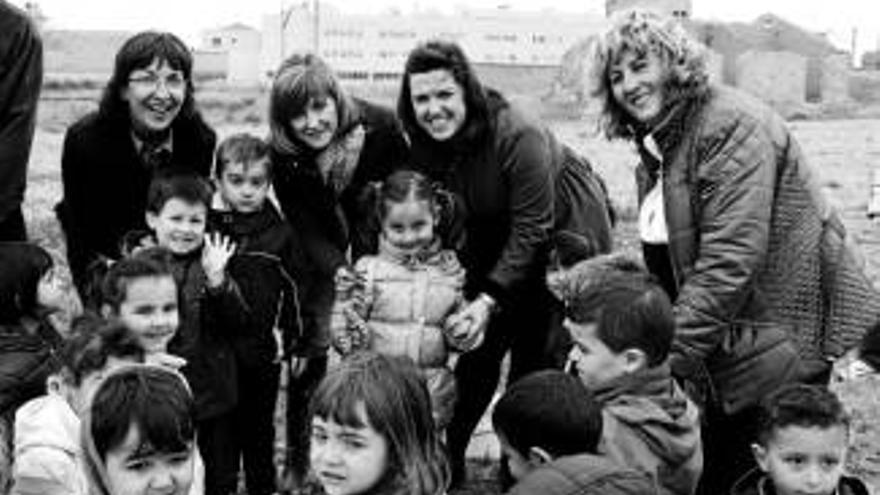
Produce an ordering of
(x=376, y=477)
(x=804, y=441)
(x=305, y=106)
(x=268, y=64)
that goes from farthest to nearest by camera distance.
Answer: (x=268, y=64), (x=305, y=106), (x=804, y=441), (x=376, y=477)

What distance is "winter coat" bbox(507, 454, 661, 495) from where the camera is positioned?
10.4ft

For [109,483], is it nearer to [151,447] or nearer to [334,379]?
[151,447]

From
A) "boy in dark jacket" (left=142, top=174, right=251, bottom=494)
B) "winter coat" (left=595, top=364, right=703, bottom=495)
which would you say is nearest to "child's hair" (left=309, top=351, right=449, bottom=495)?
"winter coat" (left=595, top=364, right=703, bottom=495)

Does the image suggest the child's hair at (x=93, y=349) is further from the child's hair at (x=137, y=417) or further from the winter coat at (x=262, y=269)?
the winter coat at (x=262, y=269)

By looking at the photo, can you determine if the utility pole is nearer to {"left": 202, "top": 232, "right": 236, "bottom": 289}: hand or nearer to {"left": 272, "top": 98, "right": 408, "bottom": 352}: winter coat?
{"left": 272, "top": 98, "right": 408, "bottom": 352}: winter coat

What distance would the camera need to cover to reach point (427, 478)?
11.3 ft

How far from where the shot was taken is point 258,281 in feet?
17.4

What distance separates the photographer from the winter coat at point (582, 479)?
125 inches

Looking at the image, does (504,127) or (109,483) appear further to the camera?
(504,127)

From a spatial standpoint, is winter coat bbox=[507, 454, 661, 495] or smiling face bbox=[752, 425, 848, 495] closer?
winter coat bbox=[507, 454, 661, 495]

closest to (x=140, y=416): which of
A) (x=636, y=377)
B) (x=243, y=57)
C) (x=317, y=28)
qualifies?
(x=636, y=377)

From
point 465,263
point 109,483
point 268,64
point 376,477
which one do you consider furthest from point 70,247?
point 268,64

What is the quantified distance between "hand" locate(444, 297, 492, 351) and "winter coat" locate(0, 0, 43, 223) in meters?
1.67

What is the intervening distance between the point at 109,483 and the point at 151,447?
0.49ft
